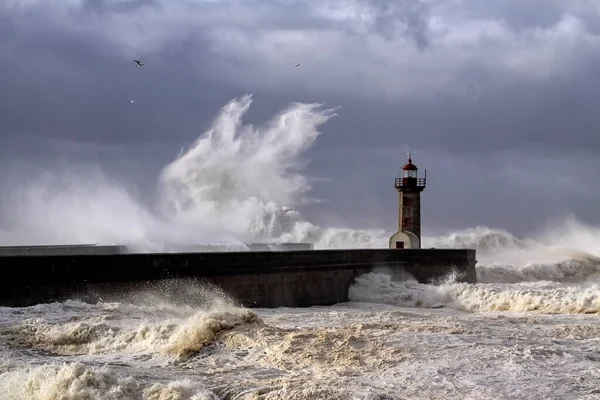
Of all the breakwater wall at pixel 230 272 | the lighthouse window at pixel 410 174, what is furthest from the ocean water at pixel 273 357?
the lighthouse window at pixel 410 174

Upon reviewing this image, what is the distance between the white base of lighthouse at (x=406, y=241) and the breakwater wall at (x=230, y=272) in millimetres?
2400

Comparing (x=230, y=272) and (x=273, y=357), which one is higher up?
(x=230, y=272)

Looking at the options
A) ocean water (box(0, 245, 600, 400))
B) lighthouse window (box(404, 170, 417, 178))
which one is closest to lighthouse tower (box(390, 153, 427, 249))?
lighthouse window (box(404, 170, 417, 178))

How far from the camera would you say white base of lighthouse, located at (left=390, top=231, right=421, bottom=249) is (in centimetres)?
2398

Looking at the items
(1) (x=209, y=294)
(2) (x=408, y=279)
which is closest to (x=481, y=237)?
(2) (x=408, y=279)

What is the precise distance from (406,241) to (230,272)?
10266 mm

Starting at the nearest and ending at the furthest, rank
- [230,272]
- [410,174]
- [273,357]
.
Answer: [273,357]
[230,272]
[410,174]

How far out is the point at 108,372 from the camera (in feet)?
24.1

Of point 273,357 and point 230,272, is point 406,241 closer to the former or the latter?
point 230,272

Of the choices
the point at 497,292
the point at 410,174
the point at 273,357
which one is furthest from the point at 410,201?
the point at 273,357

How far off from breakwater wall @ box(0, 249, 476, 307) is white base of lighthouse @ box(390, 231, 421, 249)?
2.40 meters

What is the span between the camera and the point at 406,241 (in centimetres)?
2408

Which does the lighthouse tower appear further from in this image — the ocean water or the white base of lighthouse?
the ocean water

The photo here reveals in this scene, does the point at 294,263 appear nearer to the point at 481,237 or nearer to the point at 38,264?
the point at 38,264
